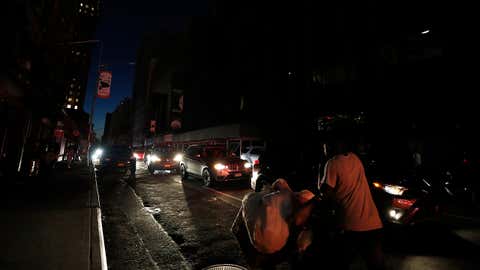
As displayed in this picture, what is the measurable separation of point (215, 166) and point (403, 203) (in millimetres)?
7631

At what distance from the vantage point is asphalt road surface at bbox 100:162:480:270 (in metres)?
3.76

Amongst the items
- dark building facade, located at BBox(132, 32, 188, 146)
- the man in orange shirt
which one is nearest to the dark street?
the man in orange shirt

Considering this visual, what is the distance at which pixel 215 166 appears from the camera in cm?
1084

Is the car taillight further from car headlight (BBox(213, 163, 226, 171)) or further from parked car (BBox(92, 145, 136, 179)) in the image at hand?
parked car (BBox(92, 145, 136, 179))

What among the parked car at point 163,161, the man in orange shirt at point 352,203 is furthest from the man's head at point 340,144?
the parked car at point 163,161

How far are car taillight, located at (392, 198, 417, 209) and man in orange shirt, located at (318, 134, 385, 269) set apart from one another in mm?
2431

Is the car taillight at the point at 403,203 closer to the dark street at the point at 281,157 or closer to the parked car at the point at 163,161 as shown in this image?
the dark street at the point at 281,157

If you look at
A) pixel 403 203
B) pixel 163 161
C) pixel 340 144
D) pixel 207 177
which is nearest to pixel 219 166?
pixel 207 177

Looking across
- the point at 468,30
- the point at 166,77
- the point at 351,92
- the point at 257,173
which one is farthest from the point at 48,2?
the point at 166,77

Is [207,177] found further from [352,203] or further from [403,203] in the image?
[352,203]

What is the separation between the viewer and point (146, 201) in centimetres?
809

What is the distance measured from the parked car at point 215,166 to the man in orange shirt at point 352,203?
8.39m

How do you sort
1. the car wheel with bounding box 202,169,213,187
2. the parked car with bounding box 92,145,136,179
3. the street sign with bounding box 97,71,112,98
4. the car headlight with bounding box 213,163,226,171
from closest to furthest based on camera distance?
the car headlight with bounding box 213,163,226,171
the car wheel with bounding box 202,169,213,187
the parked car with bounding box 92,145,136,179
the street sign with bounding box 97,71,112,98

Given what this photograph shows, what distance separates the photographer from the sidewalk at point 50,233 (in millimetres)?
3295
